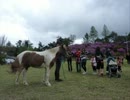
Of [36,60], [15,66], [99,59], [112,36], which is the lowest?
[15,66]

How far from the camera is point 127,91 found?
10336mm

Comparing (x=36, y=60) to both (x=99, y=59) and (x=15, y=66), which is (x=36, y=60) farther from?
(x=99, y=59)

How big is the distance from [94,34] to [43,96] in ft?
289

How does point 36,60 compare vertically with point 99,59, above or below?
below

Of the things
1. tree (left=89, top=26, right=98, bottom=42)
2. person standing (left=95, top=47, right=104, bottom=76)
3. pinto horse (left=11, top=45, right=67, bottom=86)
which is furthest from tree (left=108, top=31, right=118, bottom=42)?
pinto horse (left=11, top=45, right=67, bottom=86)

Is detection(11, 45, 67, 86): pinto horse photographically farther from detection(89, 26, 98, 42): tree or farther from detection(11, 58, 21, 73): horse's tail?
detection(89, 26, 98, 42): tree

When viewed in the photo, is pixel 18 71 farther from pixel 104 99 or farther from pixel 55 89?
pixel 104 99

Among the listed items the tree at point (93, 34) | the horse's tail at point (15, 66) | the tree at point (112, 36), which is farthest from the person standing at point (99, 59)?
the tree at point (93, 34)

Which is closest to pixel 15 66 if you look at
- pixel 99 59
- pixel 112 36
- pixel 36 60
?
pixel 36 60

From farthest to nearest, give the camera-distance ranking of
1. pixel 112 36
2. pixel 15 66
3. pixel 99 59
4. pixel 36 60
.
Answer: pixel 112 36
pixel 99 59
pixel 15 66
pixel 36 60

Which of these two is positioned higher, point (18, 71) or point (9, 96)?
point (18, 71)

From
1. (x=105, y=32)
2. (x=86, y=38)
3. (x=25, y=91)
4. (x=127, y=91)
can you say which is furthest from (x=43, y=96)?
(x=86, y=38)

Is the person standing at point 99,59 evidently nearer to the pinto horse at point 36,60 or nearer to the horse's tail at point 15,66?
the pinto horse at point 36,60

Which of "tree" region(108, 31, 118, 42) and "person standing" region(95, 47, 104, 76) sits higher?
"tree" region(108, 31, 118, 42)
